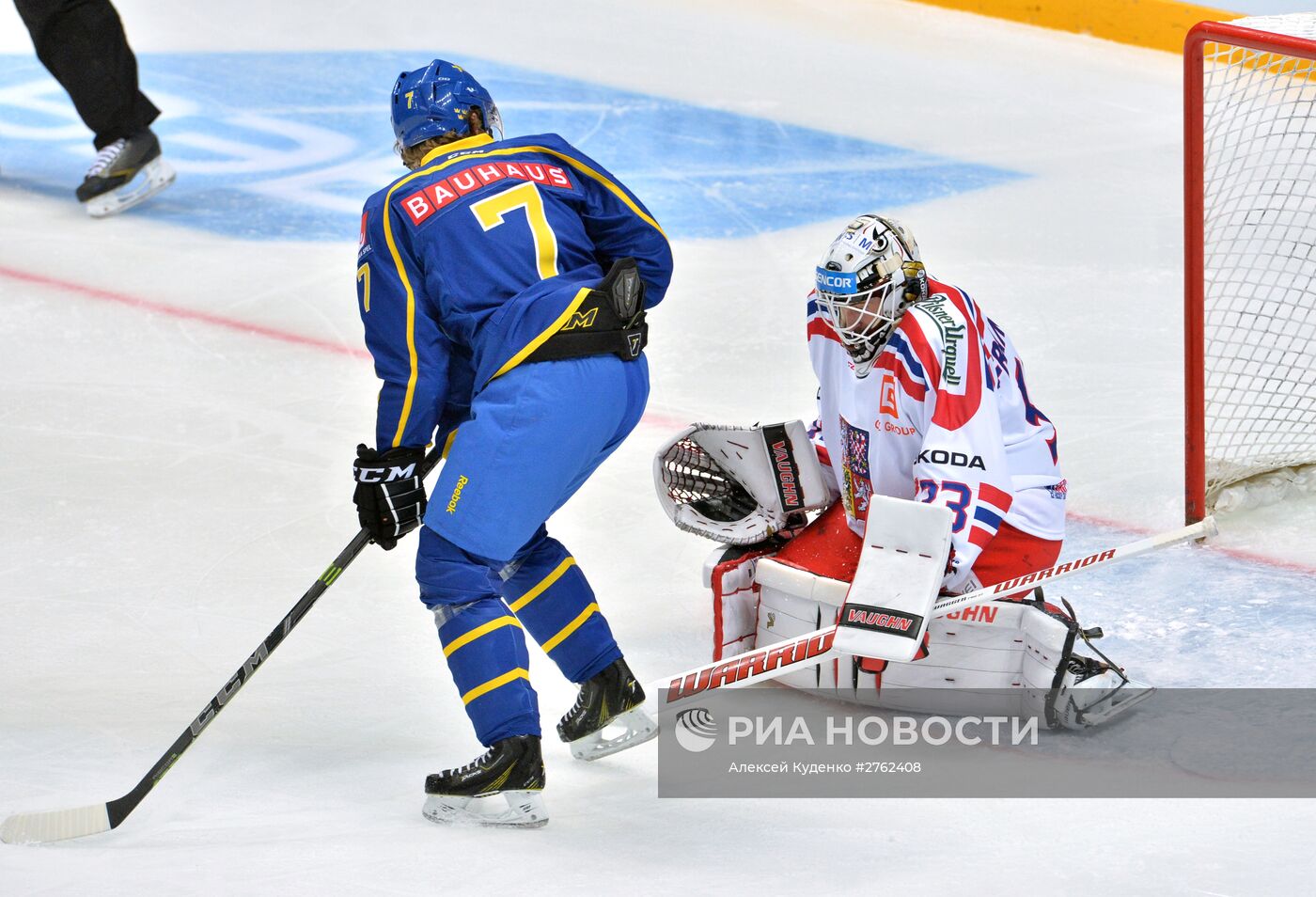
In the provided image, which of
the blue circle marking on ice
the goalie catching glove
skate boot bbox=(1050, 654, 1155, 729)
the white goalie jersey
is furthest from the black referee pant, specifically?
skate boot bbox=(1050, 654, 1155, 729)

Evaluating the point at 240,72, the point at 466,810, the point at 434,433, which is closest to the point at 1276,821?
the point at 466,810

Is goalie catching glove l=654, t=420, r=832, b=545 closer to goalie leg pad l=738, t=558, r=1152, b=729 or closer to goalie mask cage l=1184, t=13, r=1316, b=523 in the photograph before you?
goalie leg pad l=738, t=558, r=1152, b=729

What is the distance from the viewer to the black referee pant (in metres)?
5.48

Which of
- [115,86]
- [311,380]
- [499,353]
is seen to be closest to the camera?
[499,353]

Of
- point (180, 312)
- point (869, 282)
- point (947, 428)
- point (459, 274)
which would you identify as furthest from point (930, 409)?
point (180, 312)

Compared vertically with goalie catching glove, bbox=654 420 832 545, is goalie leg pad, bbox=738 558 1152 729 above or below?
below

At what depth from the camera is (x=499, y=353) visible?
8.19 ft

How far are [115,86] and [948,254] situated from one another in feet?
9.11

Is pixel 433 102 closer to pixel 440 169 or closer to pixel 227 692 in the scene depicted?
pixel 440 169

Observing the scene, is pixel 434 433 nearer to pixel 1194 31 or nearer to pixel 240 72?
pixel 1194 31

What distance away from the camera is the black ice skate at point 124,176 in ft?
18.3

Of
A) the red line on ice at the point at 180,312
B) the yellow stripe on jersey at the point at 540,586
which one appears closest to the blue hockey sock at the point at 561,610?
the yellow stripe on jersey at the point at 540,586

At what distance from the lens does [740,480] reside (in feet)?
10.2

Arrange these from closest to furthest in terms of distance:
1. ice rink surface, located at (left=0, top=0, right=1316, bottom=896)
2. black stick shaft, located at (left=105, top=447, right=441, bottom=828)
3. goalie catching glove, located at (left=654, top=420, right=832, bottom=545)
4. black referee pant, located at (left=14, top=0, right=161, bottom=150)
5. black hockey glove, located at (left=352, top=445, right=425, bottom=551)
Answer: ice rink surface, located at (left=0, top=0, right=1316, bottom=896), black stick shaft, located at (left=105, top=447, right=441, bottom=828), black hockey glove, located at (left=352, top=445, right=425, bottom=551), goalie catching glove, located at (left=654, top=420, right=832, bottom=545), black referee pant, located at (left=14, top=0, right=161, bottom=150)
